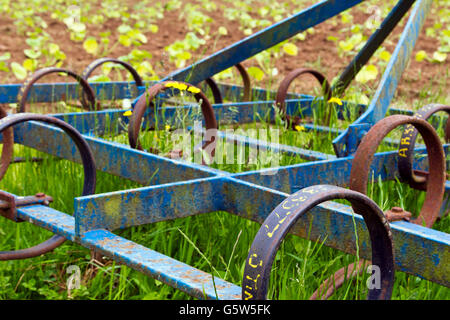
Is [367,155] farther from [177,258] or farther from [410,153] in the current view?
[177,258]

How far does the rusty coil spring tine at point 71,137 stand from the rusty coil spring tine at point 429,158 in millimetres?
990

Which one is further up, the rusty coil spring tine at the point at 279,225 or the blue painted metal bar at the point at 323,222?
the rusty coil spring tine at the point at 279,225

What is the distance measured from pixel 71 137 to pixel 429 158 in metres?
1.35

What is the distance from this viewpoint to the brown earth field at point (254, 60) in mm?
6727

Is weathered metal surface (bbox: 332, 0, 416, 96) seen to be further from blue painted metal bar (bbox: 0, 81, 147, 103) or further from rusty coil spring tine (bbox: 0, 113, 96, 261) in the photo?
rusty coil spring tine (bbox: 0, 113, 96, 261)

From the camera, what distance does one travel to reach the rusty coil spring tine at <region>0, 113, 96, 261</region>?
2.03 metres

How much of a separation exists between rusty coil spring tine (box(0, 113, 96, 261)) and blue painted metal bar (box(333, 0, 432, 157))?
3.53 ft

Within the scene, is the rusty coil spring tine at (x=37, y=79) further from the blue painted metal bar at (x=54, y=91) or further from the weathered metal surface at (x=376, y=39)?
the weathered metal surface at (x=376, y=39)

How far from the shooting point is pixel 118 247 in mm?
1726

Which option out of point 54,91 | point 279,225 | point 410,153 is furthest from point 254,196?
point 54,91

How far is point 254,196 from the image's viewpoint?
2029 mm

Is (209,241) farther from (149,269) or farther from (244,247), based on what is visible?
(149,269)

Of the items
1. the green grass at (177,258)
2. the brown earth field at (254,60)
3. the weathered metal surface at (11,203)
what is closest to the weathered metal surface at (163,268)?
the green grass at (177,258)

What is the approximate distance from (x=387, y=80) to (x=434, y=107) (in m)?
0.46
